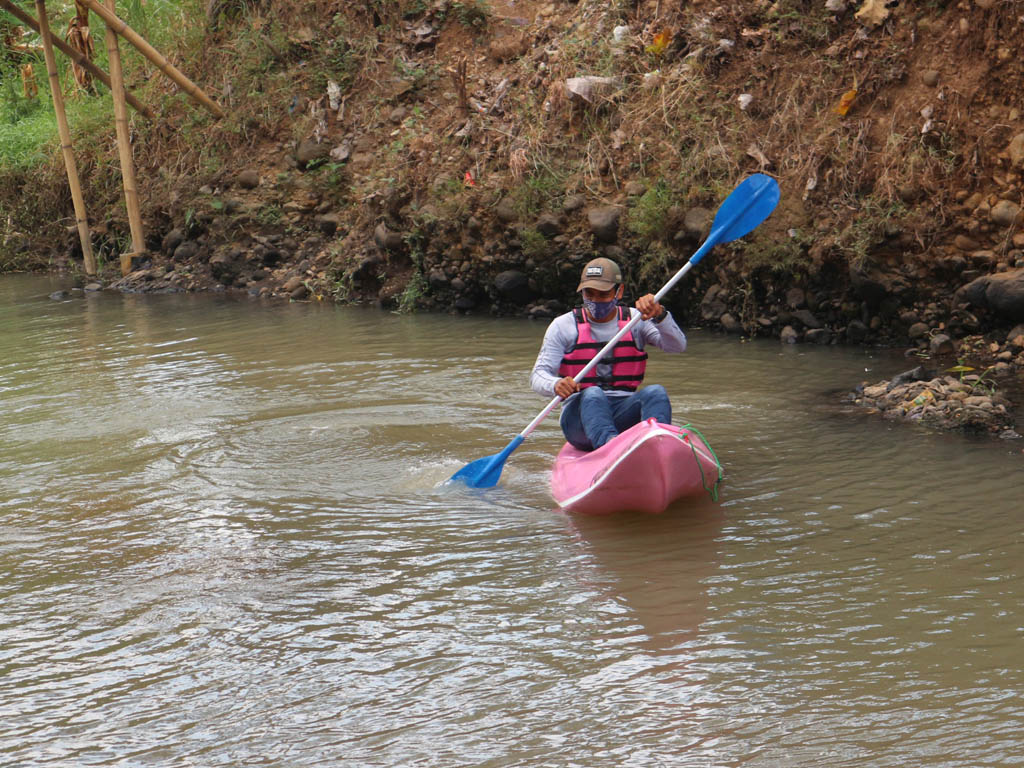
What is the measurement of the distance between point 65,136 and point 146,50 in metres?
1.70

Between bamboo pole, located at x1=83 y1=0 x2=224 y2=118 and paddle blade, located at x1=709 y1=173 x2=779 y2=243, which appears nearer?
paddle blade, located at x1=709 y1=173 x2=779 y2=243

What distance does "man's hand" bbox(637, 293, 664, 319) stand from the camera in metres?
6.16

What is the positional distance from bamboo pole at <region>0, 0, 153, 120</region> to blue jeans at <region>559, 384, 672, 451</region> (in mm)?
11514

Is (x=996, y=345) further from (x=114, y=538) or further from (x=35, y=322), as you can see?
(x=35, y=322)

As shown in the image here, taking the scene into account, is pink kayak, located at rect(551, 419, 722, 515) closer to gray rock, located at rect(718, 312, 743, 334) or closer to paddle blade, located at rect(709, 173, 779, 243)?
paddle blade, located at rect(709, 173, 779, 243)

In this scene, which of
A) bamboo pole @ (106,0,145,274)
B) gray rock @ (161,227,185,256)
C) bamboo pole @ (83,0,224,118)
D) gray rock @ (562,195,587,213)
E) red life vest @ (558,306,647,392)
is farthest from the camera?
gray rock @ (161,227,185,256)

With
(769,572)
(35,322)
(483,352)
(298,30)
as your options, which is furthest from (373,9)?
(769,572)

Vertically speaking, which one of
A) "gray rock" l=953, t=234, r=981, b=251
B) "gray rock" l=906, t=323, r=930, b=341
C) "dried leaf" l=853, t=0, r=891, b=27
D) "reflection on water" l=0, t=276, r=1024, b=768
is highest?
"dried leaf" l=853, t=0, r=891, b=27

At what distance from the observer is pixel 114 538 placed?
554cm

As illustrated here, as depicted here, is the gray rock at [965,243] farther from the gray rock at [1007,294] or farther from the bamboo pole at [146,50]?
the bamboo pole at [146,50]

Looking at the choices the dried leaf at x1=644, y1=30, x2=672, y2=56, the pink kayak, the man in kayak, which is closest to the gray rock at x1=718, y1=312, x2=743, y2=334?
the dried leaf at x1=644, y1=30, x2=672, y2=56

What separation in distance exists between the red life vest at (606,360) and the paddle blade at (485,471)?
1.73 ft

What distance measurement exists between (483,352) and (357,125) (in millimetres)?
6118

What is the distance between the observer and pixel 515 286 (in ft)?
38.3
